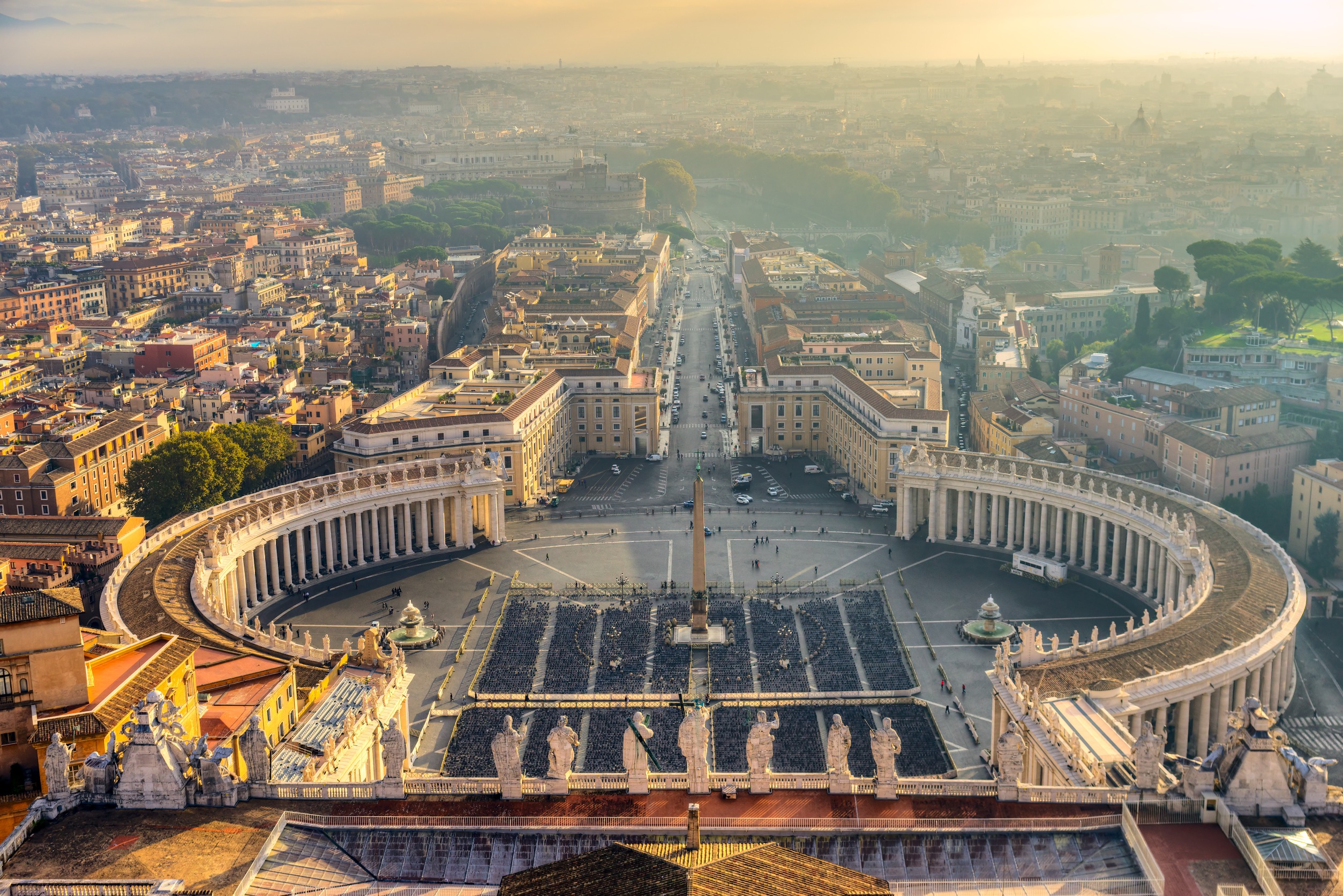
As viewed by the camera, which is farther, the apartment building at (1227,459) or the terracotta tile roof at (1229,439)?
the terracotta tile roof at (1229,439)

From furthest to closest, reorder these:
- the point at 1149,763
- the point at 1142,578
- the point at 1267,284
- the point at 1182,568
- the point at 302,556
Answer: the point at 1267,284 < the point at 302,556 < the point at 1142,578 < the point at 1182,568 < the point at 1149,763

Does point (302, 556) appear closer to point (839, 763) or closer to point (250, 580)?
point (250, 580)

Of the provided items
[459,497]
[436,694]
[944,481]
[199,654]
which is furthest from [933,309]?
[199,654]

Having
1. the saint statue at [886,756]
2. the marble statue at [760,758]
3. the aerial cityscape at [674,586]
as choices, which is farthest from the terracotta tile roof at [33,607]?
the saint statue at [886,756]

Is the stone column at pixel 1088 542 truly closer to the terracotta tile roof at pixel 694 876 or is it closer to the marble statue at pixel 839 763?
the marble statue at pixel 839 763

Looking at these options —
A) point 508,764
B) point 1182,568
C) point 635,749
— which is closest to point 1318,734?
point 1182,568

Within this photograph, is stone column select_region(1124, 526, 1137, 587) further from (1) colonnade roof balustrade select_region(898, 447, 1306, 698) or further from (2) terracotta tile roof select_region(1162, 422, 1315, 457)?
(2) terracotta tile roof select_region(1162, 422, 1315, 457)
